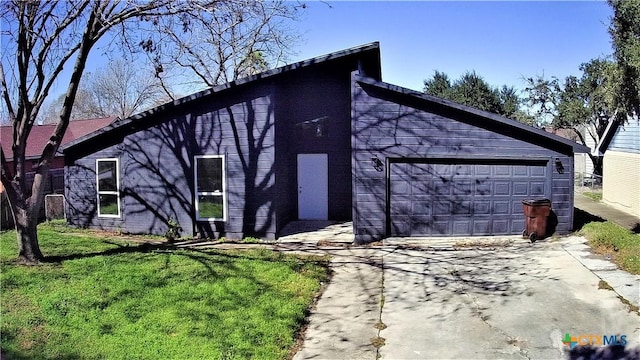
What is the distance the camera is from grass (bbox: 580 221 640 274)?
905 cm

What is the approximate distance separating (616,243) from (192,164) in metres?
10.2

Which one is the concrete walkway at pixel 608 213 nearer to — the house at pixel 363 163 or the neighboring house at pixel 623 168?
the neighboring house at pixel 623 168

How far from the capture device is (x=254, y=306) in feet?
23.0

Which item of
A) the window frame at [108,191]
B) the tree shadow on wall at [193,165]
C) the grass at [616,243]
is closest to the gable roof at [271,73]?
A: the tree shadow on wall at [193,165]

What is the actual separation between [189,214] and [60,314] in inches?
251

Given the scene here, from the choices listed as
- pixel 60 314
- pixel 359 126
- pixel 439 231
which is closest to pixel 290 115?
pixel 359 126

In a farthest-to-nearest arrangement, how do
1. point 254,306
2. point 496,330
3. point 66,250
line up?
point 66,250 < point 254,306 < point 496,330

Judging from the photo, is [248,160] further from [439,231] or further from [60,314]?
[60,314]

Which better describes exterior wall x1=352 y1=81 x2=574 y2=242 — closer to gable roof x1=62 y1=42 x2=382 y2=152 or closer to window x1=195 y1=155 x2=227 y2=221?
gable roof x1=62 y1=42 x2=382 y2=152

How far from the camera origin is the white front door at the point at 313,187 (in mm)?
14805

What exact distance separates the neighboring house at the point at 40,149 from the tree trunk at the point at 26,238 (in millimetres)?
2726

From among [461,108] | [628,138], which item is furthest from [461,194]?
[628,138]

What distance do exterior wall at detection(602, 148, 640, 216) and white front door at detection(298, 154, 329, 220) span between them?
10715mm

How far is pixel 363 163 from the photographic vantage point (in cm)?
1205
